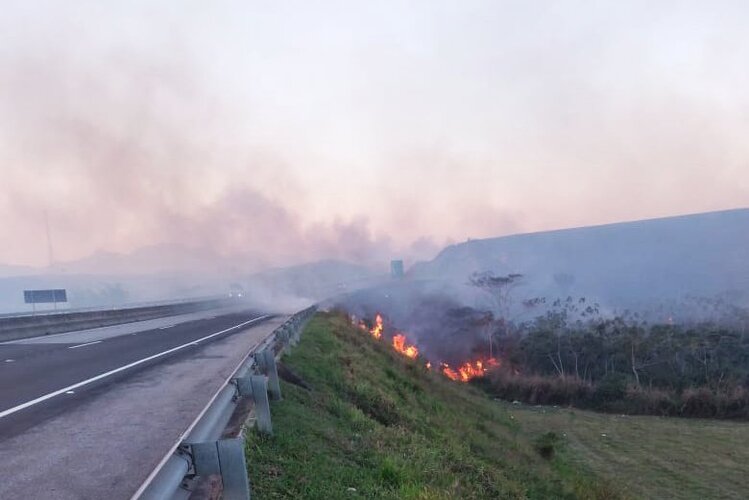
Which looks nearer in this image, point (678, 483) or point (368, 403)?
point (368, 403)

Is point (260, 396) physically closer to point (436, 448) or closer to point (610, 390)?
point (436, 448)

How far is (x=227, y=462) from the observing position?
409cm

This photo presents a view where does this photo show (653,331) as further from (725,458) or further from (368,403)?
(368,403)

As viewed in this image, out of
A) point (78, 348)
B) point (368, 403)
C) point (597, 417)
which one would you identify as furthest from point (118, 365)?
point (597, 417)

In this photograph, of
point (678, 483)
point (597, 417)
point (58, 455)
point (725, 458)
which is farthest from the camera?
point (597, 417)

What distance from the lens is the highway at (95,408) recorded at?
18.4ft

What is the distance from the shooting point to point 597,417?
32.7 metres

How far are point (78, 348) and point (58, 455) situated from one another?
40.7 ft

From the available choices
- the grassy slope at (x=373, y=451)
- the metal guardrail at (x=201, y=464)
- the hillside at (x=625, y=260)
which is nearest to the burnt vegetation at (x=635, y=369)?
the grassy slope at (x=373, y=451)

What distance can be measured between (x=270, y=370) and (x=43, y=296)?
1143 inches

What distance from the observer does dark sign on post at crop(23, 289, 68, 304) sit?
3222 cm

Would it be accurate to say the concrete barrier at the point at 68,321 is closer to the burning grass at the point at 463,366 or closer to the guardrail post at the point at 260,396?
the burning grass at the point at 463,366

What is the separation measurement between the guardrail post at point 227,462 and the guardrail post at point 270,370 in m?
5.37

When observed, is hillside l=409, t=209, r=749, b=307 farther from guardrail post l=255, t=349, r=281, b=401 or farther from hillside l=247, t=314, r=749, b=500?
guardrail post l=255, t=349, r=281, b=401
